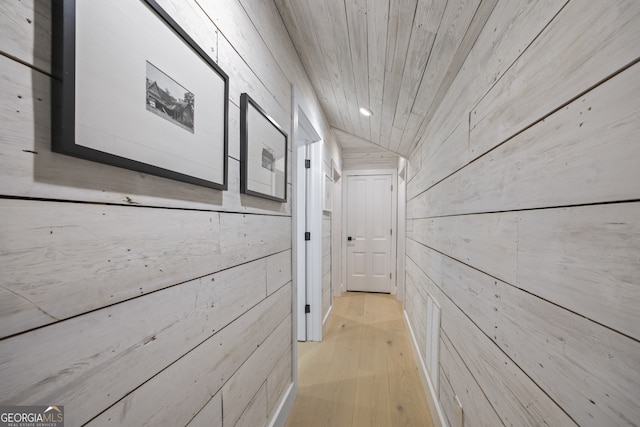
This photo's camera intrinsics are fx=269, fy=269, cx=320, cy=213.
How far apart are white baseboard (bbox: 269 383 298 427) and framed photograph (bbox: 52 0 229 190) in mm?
1377

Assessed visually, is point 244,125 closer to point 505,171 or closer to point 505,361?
point 505,171

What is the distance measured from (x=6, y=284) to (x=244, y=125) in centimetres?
83

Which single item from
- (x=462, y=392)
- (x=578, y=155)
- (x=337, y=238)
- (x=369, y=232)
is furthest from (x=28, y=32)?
(x=369, y=232)

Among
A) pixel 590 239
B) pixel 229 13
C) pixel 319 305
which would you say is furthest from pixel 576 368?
pixel 319 305

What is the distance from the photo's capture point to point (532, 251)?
688mm

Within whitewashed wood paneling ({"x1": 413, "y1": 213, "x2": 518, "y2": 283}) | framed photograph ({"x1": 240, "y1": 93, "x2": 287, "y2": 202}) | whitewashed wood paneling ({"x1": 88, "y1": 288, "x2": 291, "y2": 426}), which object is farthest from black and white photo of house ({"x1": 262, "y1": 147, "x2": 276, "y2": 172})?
whitewashed wood paneling ({"x1": 413, "y1": 213, "x2": 518, "y2": 283})

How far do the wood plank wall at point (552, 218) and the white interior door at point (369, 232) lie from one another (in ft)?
11.1

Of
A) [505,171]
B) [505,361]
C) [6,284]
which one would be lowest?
[505,361]

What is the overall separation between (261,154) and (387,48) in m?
0.89

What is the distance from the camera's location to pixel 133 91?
583 millimetres

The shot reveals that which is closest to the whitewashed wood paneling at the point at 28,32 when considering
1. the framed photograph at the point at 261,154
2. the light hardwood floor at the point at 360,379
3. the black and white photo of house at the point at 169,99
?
the black and white photo of house at the point at 169,99

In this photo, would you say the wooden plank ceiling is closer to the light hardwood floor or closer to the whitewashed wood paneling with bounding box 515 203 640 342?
the whitewashed wood paneling with bounding box 515 203 640 342

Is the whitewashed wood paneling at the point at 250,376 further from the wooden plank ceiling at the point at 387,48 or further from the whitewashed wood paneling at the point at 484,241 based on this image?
the wooden plank ceiling at the point at 387,48

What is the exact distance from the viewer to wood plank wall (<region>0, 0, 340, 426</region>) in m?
0.41
